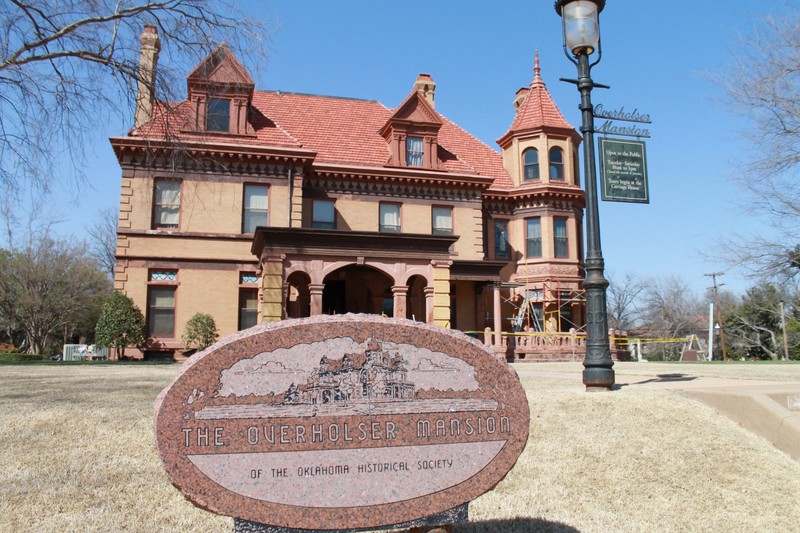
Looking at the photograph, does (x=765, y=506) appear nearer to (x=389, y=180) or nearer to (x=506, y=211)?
(x=389, y=180)

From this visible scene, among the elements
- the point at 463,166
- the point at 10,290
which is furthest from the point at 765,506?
the point at 10,290

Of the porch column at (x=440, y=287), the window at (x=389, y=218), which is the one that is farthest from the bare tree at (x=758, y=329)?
the porch column at (x=440, y=287)

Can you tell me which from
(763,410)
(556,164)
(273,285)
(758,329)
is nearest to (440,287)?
(273,285)

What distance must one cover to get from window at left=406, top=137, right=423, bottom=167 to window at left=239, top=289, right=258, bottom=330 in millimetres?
9219

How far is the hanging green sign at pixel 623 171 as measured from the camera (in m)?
11.1

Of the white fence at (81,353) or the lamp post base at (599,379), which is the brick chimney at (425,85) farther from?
the lamp post base at (599,379)

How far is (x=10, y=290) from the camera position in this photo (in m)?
41.3

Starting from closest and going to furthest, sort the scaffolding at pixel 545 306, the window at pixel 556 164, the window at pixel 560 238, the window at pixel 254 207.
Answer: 1. the window at pixel 254 207
2. the scaffolding at pixel 545 306
3. the window at pixel 560 238
4. the window at pixel 556 164

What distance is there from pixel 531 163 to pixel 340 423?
1149 inches

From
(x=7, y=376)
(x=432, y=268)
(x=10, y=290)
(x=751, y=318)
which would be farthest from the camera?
(x=751, y=318)

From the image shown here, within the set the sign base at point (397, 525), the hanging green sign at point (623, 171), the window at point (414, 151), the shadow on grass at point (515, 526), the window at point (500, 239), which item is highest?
the window at point (414, 151)

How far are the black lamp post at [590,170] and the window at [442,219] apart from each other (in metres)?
16.8

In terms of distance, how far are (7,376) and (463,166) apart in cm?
2061

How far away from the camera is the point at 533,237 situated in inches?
1213
